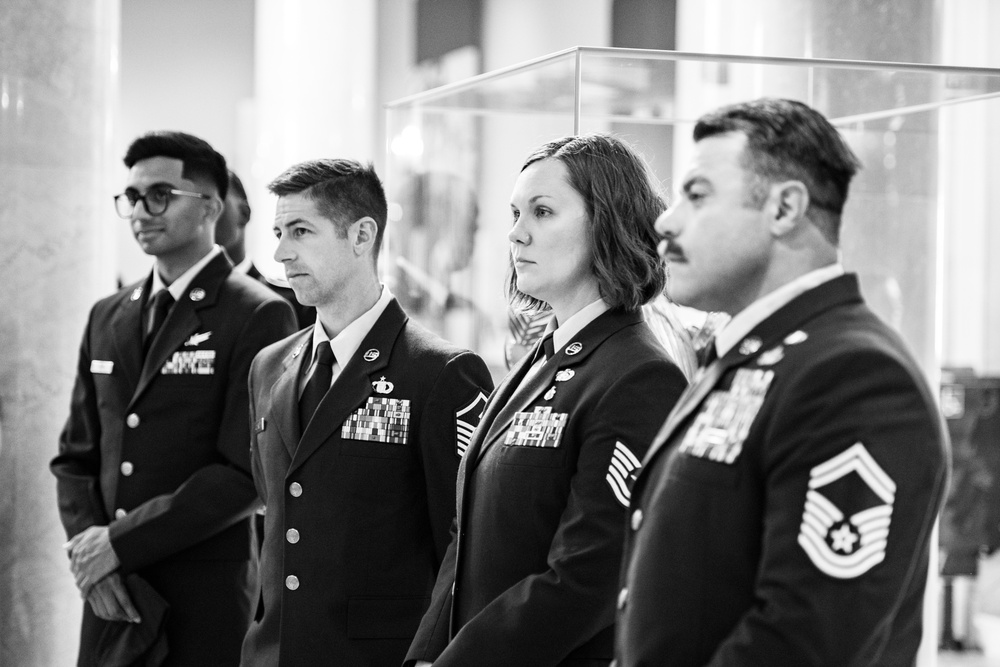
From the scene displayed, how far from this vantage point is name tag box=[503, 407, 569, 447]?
212 centimetres

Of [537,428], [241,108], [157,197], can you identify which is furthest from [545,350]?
[241,108]

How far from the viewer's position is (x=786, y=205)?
Answer: 5.30 ft

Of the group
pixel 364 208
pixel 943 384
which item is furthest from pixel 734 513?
pixel 943 384

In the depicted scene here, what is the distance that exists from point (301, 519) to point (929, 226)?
2084 millimetres

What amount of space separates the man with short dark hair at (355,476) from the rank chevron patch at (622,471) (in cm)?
63

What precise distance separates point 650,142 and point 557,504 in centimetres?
174

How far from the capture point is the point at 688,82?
306cm

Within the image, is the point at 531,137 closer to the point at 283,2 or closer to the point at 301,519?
the point at 301,519

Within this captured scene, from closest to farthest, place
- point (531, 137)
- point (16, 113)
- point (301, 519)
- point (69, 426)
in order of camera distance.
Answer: point (301, 519)
point (69, 426)
point (16, 113)
point (531, 137)

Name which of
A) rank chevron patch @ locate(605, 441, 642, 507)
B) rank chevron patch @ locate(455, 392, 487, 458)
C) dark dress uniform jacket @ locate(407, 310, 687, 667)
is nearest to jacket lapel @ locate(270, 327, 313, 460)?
rank chevron patch @ locate(455, 392, 487, 458)

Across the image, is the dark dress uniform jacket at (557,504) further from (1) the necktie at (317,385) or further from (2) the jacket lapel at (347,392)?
(1) the necktie at (317,385)

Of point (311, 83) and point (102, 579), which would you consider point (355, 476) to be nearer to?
point (102, 579)

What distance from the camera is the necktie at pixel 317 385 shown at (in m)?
2.72

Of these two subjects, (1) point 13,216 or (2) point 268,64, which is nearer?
(1) point 13,216
